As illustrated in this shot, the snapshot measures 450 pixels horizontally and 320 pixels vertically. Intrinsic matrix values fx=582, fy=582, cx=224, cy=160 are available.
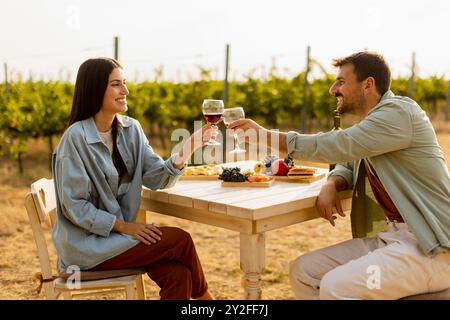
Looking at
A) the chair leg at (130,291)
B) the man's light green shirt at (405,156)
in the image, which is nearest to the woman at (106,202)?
the chair leg at (130,291)

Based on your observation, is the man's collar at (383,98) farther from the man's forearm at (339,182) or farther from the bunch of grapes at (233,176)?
the bunch of grapes at (233,176)

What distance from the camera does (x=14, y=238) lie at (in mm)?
5461

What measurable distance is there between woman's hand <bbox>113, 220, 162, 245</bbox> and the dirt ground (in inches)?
56.9

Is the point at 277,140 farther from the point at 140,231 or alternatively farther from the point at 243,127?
the point at 140,231

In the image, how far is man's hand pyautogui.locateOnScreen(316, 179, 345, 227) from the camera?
2.68 meters

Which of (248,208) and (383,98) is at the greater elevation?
(383,98)

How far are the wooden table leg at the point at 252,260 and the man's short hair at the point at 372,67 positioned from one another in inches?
33.4

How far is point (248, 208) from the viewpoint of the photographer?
7.89 feet

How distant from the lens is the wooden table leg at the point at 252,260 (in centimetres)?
252

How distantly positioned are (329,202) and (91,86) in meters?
1.21

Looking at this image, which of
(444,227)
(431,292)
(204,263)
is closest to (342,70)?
(444,227)

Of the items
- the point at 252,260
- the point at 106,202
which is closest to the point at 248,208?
the point at 252,260

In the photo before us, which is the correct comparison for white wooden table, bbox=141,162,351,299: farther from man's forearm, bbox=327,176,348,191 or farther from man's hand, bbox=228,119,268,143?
man's hand, bbox=228,119,268,143

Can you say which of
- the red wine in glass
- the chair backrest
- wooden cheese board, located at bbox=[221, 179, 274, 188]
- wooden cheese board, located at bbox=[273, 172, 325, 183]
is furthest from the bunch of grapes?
the chair backrest
